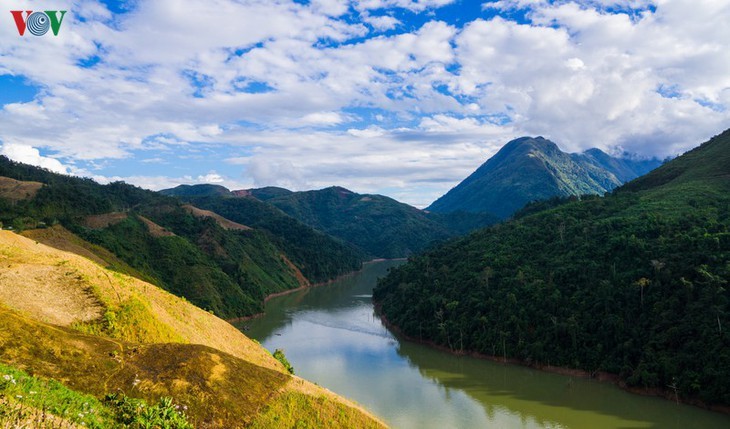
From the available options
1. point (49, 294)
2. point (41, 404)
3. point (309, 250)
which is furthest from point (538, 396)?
point (309, 250)

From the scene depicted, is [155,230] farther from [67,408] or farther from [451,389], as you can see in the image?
[67,408]

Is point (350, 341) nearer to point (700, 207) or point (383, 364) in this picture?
point (383, 364)

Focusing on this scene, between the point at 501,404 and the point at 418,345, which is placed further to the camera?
the point at 418,345

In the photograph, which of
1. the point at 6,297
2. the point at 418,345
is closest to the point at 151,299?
the point at 6,297

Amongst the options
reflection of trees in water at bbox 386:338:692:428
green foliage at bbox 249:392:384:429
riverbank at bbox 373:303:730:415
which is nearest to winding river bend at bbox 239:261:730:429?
reflection of trees in water at bbox 386:338:692:428

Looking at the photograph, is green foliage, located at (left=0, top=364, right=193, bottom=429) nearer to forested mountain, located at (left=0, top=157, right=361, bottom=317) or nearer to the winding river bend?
the winding river bend

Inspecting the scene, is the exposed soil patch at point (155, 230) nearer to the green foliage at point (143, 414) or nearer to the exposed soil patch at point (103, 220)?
the exposed soil patch at point (103, 220)
